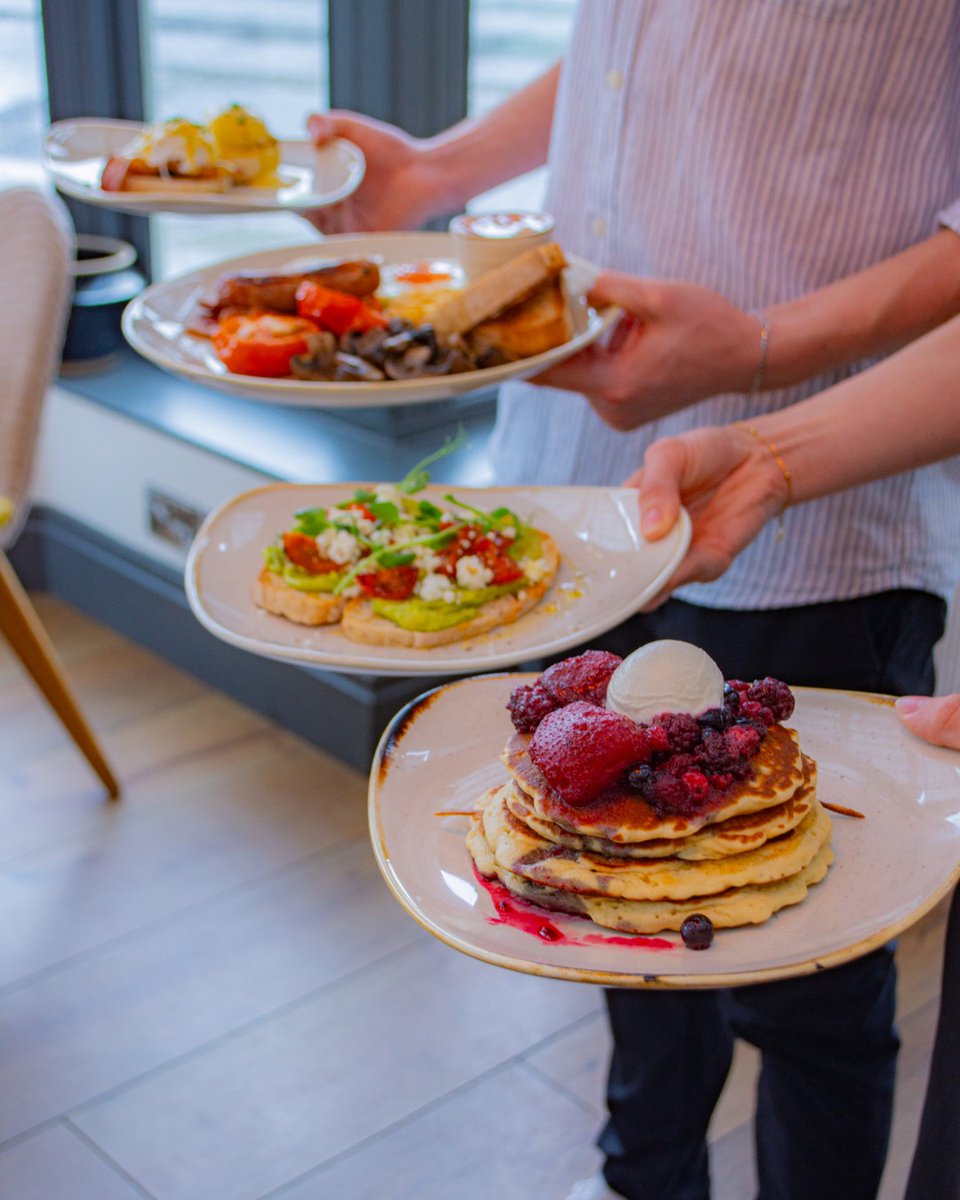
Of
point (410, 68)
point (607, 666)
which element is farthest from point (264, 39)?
point (607, 666)

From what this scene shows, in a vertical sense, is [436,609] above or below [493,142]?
below

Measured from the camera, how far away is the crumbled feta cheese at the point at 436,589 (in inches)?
48.7

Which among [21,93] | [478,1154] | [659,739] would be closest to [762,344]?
[659,739]

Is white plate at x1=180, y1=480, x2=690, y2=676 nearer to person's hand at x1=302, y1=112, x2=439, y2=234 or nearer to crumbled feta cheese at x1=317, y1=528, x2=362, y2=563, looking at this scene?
crumbled feta cheese at x1=317, y1=528, x2=362, y2=563

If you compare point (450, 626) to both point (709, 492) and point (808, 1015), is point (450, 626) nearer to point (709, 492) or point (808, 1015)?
point (709, 492)

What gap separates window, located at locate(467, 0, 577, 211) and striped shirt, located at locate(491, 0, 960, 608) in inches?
55.5

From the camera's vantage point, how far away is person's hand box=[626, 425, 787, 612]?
121 cm

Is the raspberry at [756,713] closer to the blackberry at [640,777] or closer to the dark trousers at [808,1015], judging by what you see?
the blackberry at [640,777]

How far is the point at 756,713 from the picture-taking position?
2.97 ft

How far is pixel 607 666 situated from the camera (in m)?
0.94

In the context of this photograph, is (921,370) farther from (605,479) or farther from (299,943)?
(299,943)

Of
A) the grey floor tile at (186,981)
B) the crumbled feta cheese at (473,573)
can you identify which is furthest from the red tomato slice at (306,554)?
the grey floor tile at (186,981)

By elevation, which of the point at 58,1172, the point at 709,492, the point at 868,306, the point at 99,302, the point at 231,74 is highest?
the point at 868,306

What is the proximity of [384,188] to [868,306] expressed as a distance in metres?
0.71
